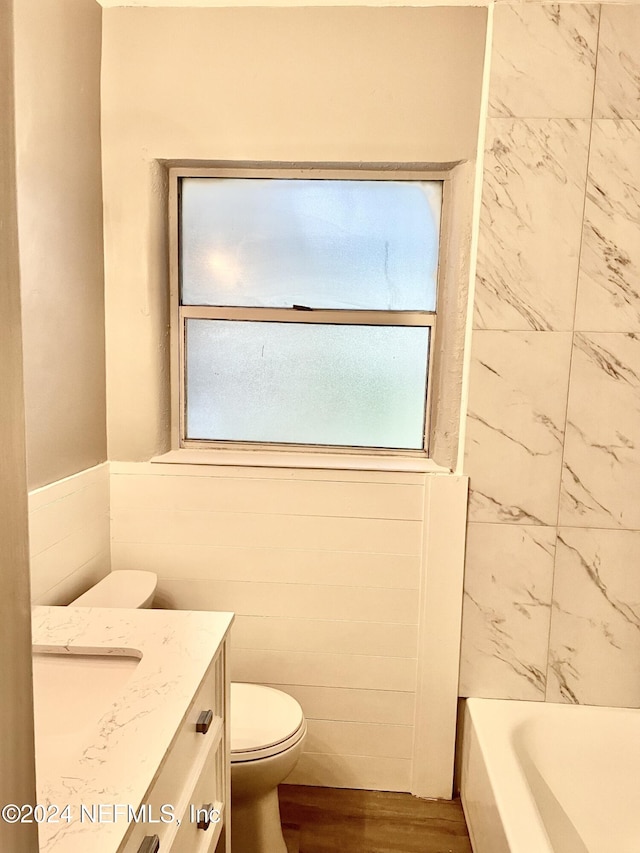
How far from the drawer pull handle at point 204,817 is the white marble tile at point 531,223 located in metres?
1.53

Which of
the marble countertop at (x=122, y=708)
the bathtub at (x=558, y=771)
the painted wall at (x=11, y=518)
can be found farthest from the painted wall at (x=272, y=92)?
the painted wall at (x=11, y=518)

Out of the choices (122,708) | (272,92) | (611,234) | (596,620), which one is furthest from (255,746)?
(272,92)

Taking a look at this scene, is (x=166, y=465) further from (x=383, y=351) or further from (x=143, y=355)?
(x=383, y=351)

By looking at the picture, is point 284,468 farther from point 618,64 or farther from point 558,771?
point 618,64

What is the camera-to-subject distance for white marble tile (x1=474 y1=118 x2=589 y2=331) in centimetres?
200

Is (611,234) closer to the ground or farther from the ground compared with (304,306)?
farther from the ground

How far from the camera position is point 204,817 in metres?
1.35

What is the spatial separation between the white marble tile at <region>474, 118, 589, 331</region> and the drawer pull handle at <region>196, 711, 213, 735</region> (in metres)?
1.39

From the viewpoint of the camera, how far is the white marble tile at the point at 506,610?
2166 mm

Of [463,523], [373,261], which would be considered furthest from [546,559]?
[373,261]

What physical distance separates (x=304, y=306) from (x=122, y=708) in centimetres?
156

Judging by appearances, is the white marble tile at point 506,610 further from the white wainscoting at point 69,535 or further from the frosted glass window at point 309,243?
the white wainscoting at point 69,535

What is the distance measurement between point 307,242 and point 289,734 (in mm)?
1611

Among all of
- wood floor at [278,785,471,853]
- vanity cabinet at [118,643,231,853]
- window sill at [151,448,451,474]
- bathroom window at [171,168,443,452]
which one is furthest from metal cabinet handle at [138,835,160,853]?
bathroom window at [171,168,443,452]
